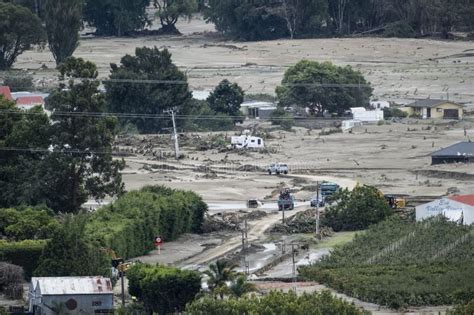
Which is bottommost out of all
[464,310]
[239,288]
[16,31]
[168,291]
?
[168,291]

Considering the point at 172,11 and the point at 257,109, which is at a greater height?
the point at 172,11

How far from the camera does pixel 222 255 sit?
217 ft

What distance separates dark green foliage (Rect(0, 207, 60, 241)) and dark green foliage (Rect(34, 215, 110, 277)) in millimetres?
4831

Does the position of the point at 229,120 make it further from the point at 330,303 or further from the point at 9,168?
the point at 330,303

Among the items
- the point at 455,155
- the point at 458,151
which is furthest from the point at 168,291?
the point at 458,151

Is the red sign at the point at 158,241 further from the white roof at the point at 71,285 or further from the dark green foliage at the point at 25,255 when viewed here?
the white roof at the point at 71,285

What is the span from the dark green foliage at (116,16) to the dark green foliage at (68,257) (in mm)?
89141

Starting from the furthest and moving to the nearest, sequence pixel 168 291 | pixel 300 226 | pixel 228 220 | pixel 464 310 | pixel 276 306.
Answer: pixel 228 220 < pixel 300 226 < pixel 168 291 < pixel 276 306 < pixel 464 310

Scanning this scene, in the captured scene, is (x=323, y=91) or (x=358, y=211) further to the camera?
(x=323, y=91)

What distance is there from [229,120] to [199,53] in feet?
114

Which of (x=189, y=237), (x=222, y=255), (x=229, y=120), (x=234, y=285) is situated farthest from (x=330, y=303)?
(x=229, y=120)

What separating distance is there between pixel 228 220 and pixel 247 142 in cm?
1966

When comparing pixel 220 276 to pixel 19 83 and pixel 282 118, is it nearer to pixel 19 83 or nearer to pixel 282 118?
pixel 282 118

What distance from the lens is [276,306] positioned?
4934 cm
